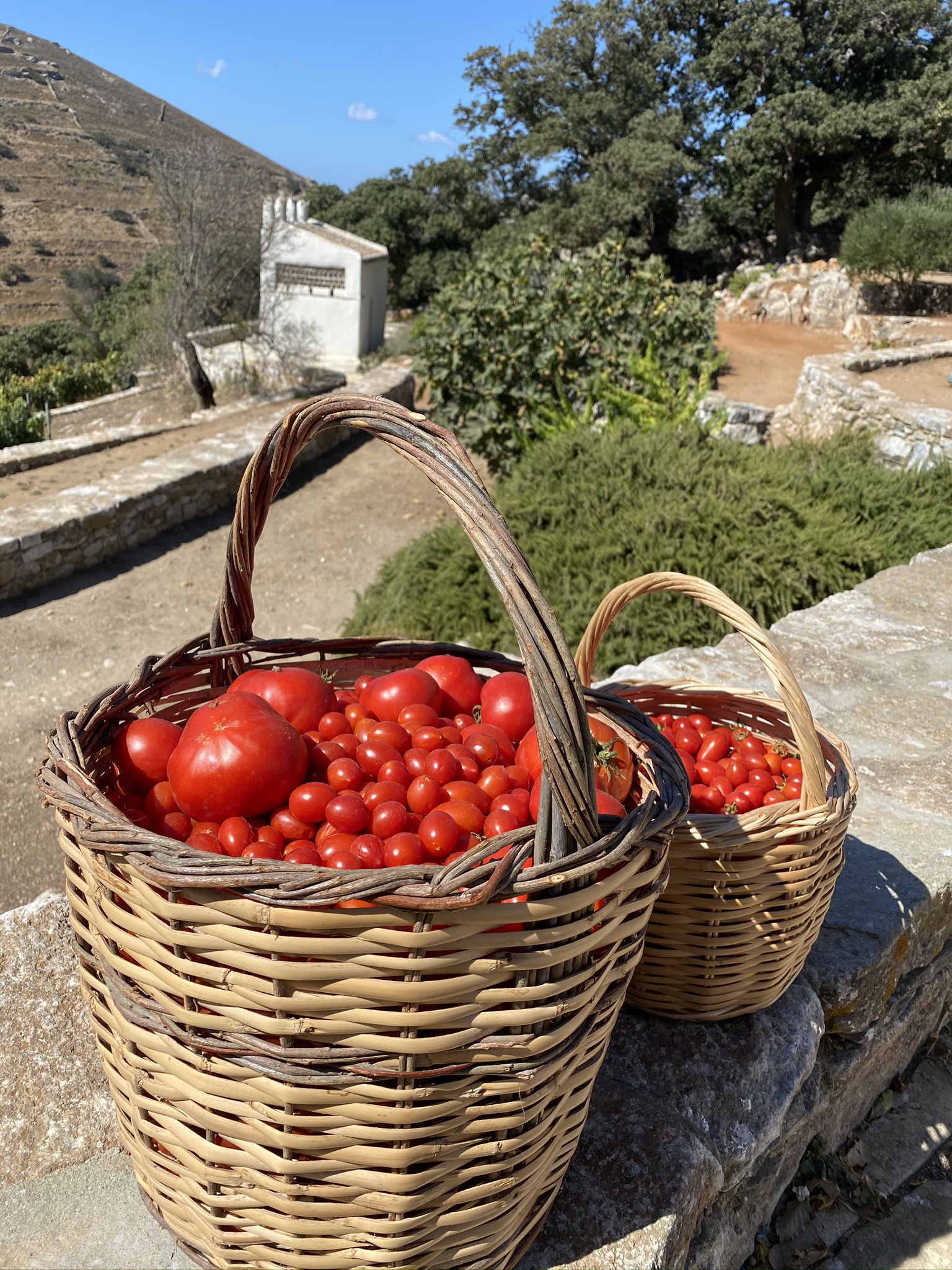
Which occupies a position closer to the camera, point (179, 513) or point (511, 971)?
point (511, 971)

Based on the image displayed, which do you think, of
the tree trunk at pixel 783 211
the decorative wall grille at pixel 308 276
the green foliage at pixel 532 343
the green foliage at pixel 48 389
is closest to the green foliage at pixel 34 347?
the green foliage at pixel 48 389

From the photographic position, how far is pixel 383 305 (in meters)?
18.7

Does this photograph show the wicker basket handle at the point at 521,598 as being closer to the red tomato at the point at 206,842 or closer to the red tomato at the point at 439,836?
the red tomato at the point at 439,836

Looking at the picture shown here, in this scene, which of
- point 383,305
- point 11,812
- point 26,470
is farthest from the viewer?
point 383,305

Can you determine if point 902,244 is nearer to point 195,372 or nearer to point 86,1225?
point 195,372

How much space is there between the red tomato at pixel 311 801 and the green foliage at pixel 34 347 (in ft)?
96.8

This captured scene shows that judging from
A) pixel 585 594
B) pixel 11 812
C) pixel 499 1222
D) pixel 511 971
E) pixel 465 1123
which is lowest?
pixel 11 812

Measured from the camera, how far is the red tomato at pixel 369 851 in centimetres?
95

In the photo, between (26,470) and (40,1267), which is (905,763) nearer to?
(40,1267)

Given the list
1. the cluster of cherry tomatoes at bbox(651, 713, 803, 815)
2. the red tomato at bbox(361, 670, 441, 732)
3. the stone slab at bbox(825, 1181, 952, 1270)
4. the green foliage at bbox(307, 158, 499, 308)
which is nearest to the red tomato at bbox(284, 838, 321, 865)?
the red tomato at bbox(361, 670, 441, 732)

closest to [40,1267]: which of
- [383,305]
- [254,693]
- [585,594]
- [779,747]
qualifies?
[254,693]

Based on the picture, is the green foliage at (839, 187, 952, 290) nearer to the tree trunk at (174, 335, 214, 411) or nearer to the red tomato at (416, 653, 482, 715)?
the tree trunk at (174, 335, 214, 411)

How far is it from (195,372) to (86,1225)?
1300 cm

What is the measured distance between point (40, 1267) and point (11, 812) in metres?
3.24
